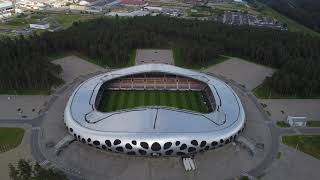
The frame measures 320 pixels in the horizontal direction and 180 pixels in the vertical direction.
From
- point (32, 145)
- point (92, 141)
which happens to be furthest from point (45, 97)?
point (92, 141)

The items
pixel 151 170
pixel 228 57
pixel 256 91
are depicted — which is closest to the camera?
pixel 151 170

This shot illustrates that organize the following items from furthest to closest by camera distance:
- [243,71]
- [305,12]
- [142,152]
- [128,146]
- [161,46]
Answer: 1. [305,12]
2. [161,46]
3. [243,71]
4. [142,152]
5. [128,146]

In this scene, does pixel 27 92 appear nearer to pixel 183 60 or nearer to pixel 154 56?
pixel 154 56

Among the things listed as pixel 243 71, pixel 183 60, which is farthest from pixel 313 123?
pixel 183 60

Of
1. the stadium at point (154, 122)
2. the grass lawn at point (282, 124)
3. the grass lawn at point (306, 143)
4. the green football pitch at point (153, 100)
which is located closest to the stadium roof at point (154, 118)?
the stadium at point (154, 122)

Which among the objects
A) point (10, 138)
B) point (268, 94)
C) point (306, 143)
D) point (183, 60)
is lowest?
point (306, 143)

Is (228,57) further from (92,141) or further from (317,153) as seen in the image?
(92,141)
